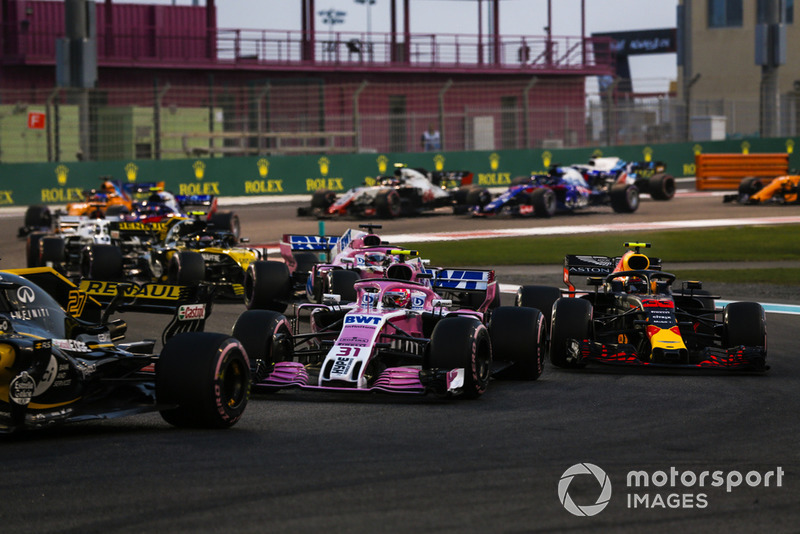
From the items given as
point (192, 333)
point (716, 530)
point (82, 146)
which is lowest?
point (716, 530)

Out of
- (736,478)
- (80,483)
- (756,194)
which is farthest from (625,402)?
(756,194)

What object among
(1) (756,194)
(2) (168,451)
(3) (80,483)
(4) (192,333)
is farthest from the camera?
(1) (756,194)

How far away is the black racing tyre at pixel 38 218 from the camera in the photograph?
2656 cm

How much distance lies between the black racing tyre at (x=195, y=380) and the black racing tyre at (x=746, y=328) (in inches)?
224

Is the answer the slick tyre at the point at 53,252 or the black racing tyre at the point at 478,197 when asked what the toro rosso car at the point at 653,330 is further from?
the black racing tyre at the point at 478,197

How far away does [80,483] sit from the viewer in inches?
277

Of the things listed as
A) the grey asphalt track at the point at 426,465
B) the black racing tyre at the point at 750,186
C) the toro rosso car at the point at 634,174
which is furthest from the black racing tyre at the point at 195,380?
the black racing tyre at the point at 750,186

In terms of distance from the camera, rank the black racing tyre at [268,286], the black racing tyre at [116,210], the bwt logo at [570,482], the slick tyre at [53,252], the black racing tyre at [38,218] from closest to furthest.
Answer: the bwt logo at [570,482]
the black racing tyre at [268,286]
the slick tyre at [53,252]
the black racing tyre at [116,210]
the black racing tyre at [38,218]

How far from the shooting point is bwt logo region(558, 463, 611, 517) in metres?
6.55

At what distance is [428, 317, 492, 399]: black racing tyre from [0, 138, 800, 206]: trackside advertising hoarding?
2617cm

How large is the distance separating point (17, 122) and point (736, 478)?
113 feet

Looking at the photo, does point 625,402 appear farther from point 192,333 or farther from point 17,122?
point 17,122

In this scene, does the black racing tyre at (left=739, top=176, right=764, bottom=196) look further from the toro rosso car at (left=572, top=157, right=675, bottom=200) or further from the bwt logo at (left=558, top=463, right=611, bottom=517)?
the bwt logo at (left=558, top=463, right=611, bottom=517)

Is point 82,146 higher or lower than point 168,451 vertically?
higher
